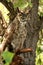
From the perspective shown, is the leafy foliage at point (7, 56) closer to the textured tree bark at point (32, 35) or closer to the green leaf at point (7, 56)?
the green leaf at point (7, 56)

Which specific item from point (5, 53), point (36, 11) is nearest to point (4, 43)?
point (5, 53)

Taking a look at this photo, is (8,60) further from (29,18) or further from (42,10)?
(42,10)

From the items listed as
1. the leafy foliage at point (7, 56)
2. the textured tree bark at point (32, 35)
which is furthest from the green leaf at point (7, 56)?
the textured tree bark at point (32, 35)

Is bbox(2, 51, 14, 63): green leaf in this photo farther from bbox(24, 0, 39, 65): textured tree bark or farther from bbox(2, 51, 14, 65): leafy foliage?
bbox(24, 0, 39, 65): textured tree bark

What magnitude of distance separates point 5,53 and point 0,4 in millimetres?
5751

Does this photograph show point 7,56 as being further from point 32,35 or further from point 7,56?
point 32,35

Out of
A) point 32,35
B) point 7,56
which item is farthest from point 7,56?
point 32,35

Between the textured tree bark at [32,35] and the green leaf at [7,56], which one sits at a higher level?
the green leaf at [7,56]

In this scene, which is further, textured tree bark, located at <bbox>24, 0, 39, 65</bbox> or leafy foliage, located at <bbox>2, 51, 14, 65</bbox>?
textured tree bark, located at <bbox>24, 0, 39, 65</bbox>

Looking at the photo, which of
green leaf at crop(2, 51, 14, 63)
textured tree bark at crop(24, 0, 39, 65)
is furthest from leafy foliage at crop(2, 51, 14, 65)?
textured tree bark at crop(24, 0, 39, 65)

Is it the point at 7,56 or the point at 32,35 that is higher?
the point at 7,56

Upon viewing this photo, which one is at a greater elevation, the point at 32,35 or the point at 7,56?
the point at 7,56

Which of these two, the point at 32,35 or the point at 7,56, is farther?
the point at 32,35

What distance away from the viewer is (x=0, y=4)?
6.33m
